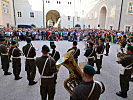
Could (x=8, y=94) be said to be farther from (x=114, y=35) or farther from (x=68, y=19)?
(x=68, y=19)

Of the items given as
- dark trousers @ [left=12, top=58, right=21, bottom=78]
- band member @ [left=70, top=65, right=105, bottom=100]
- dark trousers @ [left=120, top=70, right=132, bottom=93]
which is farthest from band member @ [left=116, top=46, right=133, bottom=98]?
dark trousers @ [left=12, top=58, right=21, bottom=78]

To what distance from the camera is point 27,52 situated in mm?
4945

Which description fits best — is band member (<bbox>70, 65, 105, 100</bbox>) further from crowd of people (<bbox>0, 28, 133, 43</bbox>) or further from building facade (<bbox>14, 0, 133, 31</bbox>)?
building facade (<bbox>14, 0, 133, 31</bbox>)

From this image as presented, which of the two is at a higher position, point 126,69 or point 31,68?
point 126,69

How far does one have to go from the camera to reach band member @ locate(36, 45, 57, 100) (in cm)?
324

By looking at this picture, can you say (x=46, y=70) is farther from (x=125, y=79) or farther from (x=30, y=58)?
(x=125, y=79)

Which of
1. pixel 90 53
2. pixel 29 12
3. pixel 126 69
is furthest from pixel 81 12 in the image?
pixel 126 69

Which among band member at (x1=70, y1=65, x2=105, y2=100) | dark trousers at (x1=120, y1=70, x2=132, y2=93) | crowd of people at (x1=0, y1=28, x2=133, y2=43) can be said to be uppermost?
crowd of people at (x1=0, y1=28, x2=133, y2=43)

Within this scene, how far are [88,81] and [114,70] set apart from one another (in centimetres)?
584

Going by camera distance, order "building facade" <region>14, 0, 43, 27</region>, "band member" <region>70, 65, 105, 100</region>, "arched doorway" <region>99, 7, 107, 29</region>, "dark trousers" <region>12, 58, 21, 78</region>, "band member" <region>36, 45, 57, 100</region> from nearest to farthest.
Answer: "band member" <region>70, 65, 105, 100</region> < "band member" <region>36, 45, 57, 100</region> < "dark trousers" <region>12, 58, 21, 78</region> < "arched doorway" <region>99, 7, 107, 29</region> < "building facade" <region>14, 0, 43, 27</region>

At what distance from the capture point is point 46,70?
10.7ft

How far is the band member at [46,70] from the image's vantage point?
10.6 ft

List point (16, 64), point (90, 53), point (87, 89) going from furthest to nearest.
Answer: point (90, 53) → point (16, 64) → point (87, 89)

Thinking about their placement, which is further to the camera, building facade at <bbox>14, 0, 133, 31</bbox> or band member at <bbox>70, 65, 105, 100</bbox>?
building facade at <bbox>14, 0, 133, 31</bbox>
